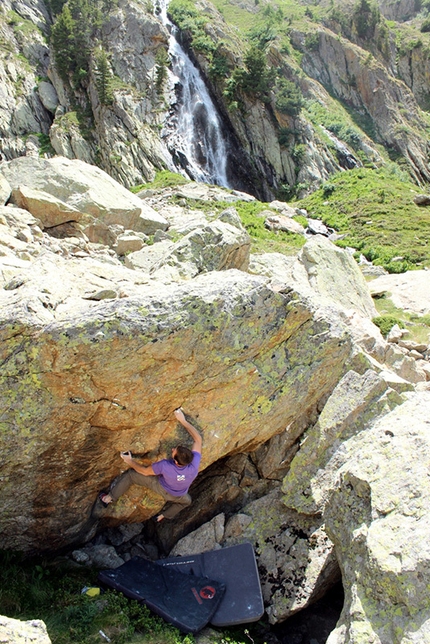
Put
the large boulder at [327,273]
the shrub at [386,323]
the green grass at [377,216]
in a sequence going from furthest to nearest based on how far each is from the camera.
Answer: the green grass at [377,216] < the large boulder at [327,273] < the shrub at [386,323]

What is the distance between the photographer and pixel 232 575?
7.24 metres

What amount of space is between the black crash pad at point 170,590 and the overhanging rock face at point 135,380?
105cm

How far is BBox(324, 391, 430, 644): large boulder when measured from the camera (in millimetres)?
5152

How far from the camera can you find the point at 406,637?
194 inches

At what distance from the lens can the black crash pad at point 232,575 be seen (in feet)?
22.0

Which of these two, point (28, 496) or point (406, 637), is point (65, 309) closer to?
point (28, 496)

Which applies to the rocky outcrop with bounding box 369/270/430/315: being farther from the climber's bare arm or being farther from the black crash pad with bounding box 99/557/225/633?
the black crash pad with bounding box 99/557/225/633

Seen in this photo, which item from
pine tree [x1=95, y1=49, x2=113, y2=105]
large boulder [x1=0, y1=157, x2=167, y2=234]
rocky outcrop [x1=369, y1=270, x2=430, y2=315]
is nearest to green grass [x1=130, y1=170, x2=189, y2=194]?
pine tree [x1=95, y1=49, x2=113, y2=105]

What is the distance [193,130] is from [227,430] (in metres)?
50.0

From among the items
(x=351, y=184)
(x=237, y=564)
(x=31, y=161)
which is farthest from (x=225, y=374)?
(x=351, y=184)

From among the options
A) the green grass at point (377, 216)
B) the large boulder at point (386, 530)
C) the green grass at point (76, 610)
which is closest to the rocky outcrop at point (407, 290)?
the green grass at point (377, 216)

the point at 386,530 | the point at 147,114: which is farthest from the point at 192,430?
the point at 147,114

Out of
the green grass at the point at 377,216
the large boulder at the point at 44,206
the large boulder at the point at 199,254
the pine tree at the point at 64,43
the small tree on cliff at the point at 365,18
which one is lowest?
the green grass at the point at 377,216

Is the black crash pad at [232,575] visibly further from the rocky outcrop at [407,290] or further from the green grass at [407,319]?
the rocky outcrop at [407,290]
